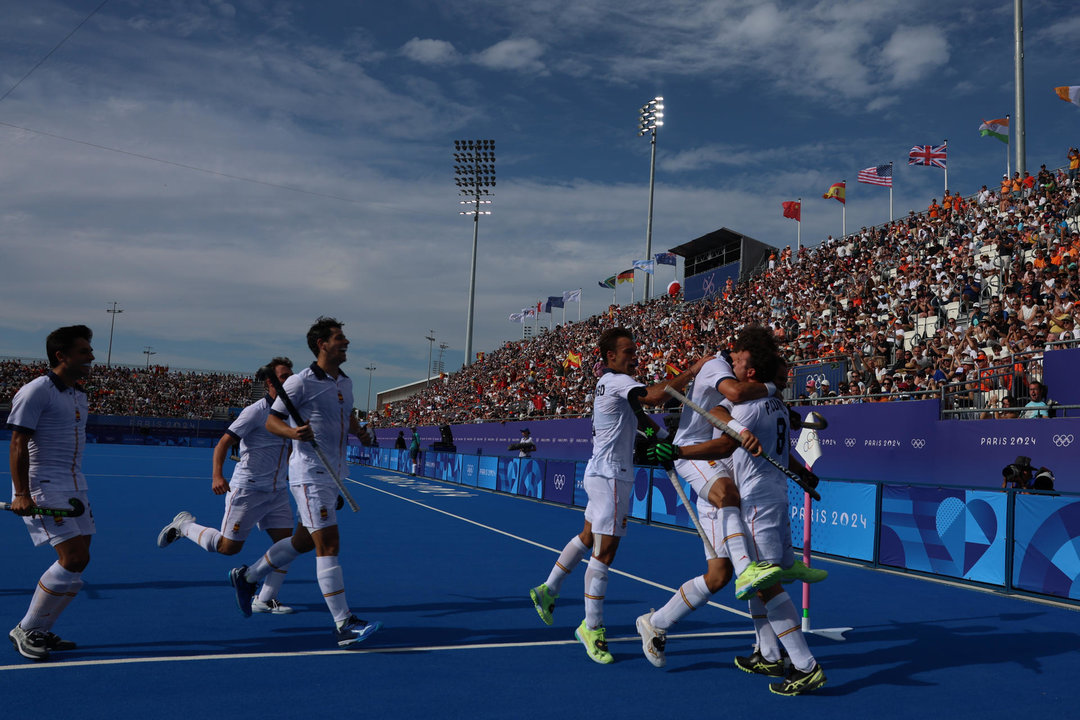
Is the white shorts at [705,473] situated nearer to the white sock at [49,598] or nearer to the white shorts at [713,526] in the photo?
the white shorts at [713,526]

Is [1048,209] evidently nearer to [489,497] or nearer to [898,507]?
[898,507]

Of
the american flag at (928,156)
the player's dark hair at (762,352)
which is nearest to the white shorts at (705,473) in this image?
the player's dark hair at (762,352)

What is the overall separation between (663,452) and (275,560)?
359 centimetres

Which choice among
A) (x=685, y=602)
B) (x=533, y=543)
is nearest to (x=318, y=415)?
(x=685, y=602)

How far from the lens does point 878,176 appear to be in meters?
32.6

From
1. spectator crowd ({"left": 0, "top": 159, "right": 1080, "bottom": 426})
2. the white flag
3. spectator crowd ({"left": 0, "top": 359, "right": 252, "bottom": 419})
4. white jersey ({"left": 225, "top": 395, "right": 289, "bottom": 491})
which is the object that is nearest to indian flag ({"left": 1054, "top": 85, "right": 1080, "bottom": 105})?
spectator crowd ({"left": 0, "top": 159, "right": 1080, "bottom": 426})

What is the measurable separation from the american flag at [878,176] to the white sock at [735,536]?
1220 inches

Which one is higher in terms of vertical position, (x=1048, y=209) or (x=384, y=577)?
→ (x=1048, y=209)

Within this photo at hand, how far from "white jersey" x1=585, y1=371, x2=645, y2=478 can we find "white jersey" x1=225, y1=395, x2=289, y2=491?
A: 10.1 ft

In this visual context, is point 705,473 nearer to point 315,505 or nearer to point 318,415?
point 315,505

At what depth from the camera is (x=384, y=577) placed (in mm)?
9055

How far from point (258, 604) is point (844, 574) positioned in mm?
7463

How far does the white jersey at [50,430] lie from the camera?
532 cm

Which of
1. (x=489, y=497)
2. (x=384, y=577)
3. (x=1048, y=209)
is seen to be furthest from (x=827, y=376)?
(x=384, y=577)
